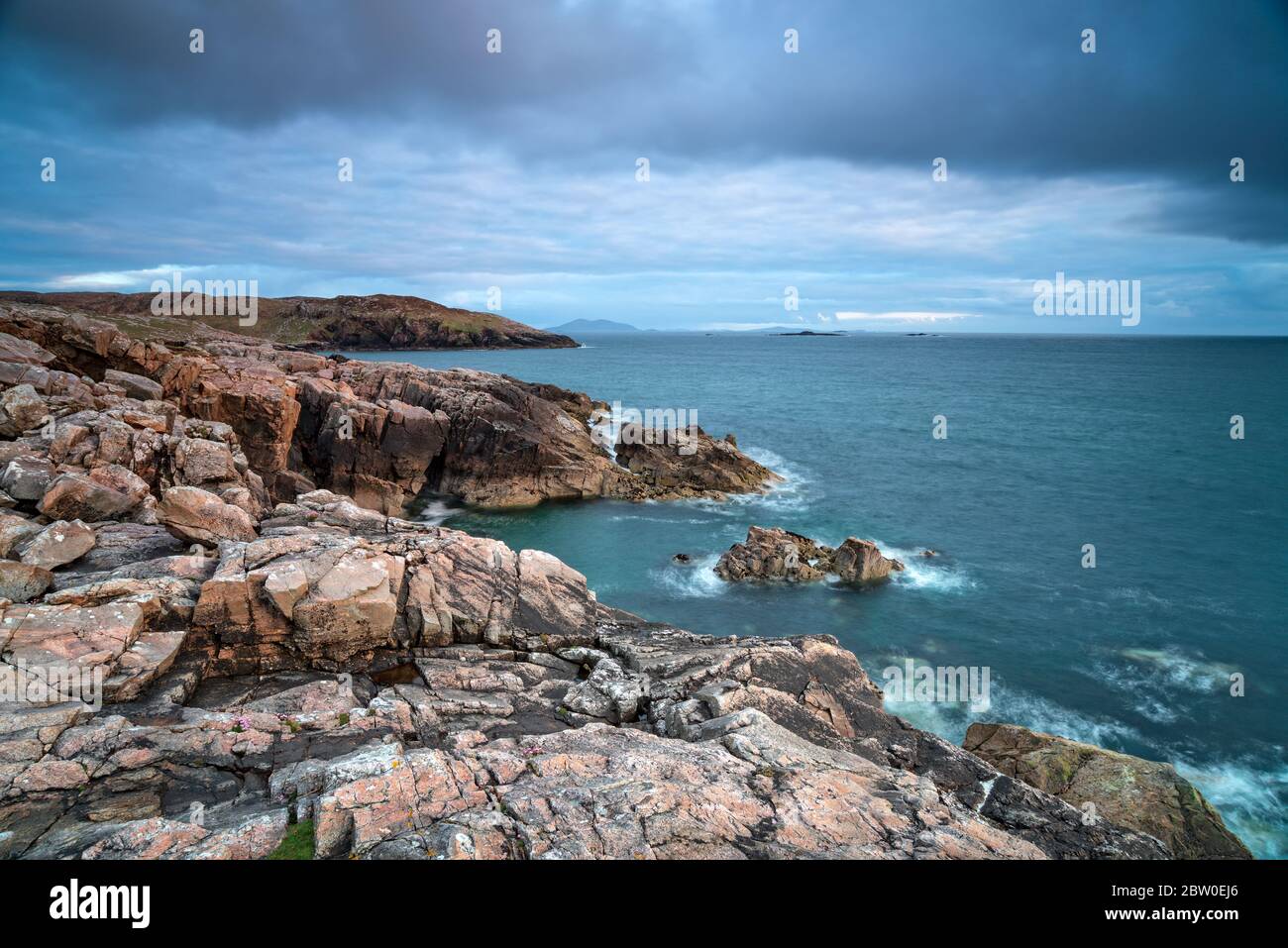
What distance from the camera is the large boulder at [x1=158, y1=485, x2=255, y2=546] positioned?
2128cm

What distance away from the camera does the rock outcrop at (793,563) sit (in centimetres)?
4112

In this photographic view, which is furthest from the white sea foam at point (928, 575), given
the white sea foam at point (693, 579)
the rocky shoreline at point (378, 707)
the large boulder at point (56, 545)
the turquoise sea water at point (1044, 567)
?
the large boulder at point (56, 545)

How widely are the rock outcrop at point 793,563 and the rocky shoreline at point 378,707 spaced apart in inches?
711

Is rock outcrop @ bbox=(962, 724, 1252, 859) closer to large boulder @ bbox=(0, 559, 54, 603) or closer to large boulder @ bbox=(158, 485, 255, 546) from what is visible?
large boulder @ bbox=(158, 485, 255, 546)

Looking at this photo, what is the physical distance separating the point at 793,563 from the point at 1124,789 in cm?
2284

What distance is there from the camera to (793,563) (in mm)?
41188

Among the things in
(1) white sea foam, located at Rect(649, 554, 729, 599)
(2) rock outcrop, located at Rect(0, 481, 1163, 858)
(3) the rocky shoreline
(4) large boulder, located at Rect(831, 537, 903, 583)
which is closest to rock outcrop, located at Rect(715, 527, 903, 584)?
(4) large boulder, located at Rect(831, 537, 903, 583)

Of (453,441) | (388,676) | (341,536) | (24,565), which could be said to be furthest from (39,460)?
(453,441)

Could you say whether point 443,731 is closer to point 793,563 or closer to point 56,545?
point 56,545

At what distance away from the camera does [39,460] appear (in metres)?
22.7

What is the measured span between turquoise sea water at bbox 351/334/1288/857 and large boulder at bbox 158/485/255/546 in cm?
2174

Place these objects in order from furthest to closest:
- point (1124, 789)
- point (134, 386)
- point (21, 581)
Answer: point (134, 386) < point (1124, 789) < point (21, 581)

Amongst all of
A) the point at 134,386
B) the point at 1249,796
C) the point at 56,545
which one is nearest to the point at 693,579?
the point at 1249,796

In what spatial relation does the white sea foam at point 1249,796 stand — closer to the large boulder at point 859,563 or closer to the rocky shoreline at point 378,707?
the rocky shoreline at point 378,707
